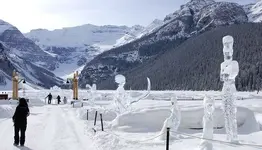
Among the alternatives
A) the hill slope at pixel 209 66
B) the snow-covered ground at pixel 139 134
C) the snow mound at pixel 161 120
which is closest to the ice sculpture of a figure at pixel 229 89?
the snow-covered ground at pixel 139 134

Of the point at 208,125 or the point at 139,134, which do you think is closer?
the point at 208,125

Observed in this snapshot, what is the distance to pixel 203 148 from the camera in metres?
12.1

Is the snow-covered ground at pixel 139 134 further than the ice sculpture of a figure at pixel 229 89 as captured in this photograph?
No

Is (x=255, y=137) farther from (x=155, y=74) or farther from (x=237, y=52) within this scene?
(x=155, y=74)

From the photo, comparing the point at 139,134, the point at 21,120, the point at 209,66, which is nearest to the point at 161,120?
the point at 139,134

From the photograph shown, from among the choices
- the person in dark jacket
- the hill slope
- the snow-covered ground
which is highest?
the hill slope

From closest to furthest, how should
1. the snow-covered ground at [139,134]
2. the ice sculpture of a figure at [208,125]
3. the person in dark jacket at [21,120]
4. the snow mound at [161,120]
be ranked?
the ice sculpture of a figure at [208,125] → the snow-covered ground at [139,134] → the person in dark jacket at [21,120] → the snow mound at [161,120]

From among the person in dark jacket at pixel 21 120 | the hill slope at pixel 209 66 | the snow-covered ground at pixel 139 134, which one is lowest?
the snow-covered ground at pixel 139 134

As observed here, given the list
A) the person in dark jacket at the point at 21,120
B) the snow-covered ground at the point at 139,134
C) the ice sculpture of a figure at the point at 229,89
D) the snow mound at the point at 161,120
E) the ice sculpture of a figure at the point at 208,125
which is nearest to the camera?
the ice sculpture of a figure at the point at 208,125

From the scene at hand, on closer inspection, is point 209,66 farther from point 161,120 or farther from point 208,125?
point 208,125

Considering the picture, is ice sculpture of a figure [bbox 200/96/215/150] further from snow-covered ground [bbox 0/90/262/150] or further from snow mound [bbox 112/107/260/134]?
snow mound [bbox 112/107/260/134]

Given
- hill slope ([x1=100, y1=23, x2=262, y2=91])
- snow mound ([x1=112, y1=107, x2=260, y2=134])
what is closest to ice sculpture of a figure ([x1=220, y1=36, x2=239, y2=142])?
snow mound ([x1=112, y1=107, x2=260, y2=134])

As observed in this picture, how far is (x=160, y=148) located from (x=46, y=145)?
14.8ft

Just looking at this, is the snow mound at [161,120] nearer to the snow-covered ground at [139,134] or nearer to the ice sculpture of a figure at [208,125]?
the snow-covered ground at [139,134]
